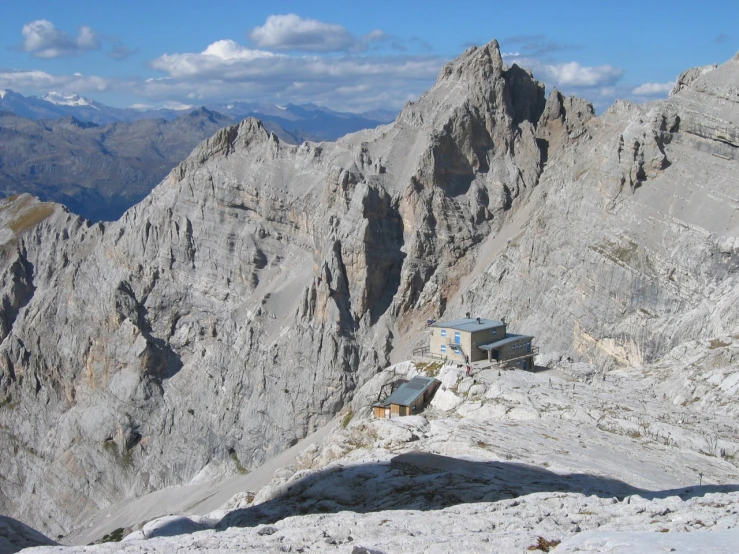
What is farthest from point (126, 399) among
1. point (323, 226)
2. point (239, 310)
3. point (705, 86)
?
point (705, 86)

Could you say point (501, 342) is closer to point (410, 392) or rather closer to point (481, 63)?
point (410, 392)

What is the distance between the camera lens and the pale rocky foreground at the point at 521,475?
19.4 m

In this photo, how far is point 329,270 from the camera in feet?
292

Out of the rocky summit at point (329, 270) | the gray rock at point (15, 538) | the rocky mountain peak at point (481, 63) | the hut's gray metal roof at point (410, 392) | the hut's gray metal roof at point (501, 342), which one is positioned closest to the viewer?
the gray rock at point (15, 538)

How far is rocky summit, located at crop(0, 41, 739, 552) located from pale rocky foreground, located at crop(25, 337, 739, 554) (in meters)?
19.6

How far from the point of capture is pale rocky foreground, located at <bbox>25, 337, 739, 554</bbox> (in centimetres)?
1941

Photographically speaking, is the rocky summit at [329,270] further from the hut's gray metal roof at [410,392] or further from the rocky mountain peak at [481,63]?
the hut's gray metal roof at [410,392]

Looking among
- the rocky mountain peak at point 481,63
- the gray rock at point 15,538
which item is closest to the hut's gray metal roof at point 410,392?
the gray rock at point 15,538

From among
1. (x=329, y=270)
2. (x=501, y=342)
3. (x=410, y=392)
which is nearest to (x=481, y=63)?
(x=329, y=270)

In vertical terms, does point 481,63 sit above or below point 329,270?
above

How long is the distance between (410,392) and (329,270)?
4272cm

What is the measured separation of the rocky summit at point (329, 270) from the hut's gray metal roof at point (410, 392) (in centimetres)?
2366

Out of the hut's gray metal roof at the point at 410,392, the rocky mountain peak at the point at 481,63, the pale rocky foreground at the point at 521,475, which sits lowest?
the hut's gray metal roof at the point at 410,392

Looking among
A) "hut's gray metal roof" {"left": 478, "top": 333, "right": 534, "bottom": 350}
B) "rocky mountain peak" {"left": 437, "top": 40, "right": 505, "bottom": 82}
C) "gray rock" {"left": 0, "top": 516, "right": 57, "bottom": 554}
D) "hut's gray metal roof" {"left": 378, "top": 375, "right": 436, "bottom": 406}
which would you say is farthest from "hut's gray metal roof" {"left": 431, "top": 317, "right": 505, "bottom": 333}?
"rocky mountain peak" {"left": 437, "top": 40, "right": 505, "bottom": 82}
